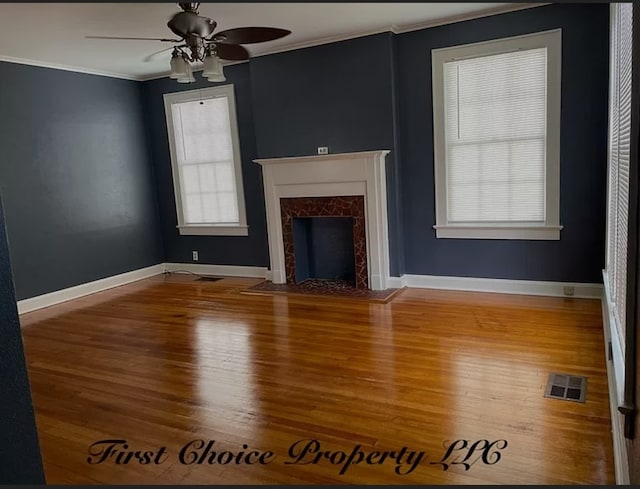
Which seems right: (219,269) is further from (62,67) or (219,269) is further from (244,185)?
(62,67)

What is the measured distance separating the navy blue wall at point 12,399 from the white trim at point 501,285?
4276 mm

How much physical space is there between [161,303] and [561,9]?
4874mm

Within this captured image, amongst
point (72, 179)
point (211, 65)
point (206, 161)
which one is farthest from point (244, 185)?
point (211, 65)

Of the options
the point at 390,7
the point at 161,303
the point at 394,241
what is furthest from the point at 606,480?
the point at 161,303

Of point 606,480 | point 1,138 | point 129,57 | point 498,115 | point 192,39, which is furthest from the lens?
point 129,57

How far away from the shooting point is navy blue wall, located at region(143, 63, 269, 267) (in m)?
5.98

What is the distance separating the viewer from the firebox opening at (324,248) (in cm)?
563

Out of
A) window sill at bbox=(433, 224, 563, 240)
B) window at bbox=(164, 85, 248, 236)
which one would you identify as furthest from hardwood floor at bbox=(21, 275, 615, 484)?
window at bbox=(164, 85, 248, 236)

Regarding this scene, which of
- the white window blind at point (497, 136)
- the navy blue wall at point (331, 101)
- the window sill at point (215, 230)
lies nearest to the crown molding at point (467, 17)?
the navy blue wall at point (331, 101)

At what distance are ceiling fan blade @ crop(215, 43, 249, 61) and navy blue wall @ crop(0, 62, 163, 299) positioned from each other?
8.77 ft

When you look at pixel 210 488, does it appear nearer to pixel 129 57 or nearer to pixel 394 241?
pixel 394 241

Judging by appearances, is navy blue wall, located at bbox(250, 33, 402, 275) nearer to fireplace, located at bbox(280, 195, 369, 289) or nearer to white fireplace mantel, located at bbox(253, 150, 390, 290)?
white fireplace mantel, located at bbox(253, 150, 390, 290)

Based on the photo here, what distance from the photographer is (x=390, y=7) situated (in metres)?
4.25

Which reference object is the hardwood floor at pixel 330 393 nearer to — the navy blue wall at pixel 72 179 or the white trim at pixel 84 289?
the white trim at pixel 84 289
